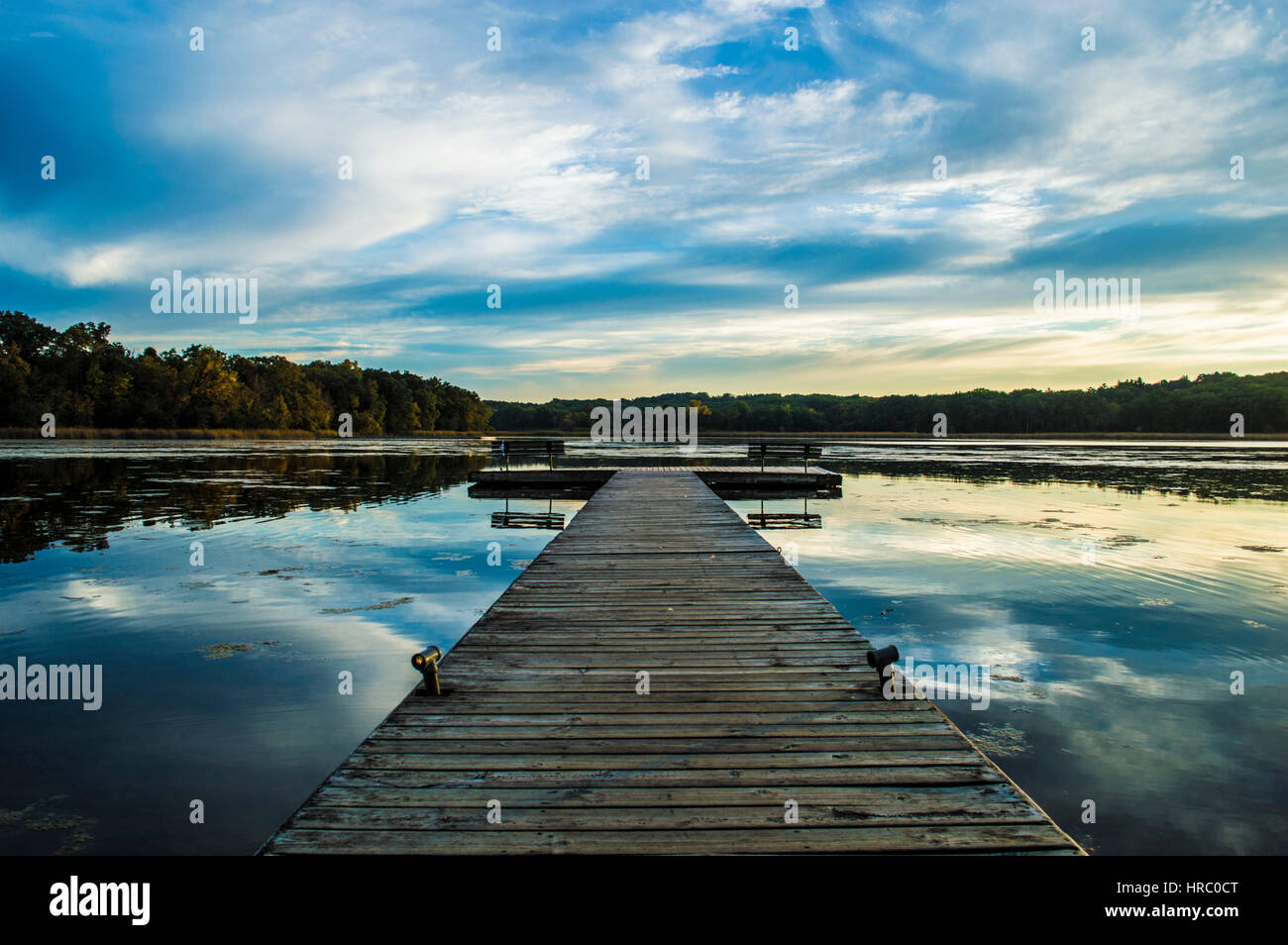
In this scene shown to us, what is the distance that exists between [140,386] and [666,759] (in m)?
91.6

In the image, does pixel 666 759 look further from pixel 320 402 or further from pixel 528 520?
pixel 320 402

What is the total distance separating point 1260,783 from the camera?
3.89 meters

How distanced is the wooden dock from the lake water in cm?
98

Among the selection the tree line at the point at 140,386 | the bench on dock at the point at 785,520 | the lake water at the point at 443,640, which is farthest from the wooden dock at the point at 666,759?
the tree line at the point at 140,386

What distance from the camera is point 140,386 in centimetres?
7644

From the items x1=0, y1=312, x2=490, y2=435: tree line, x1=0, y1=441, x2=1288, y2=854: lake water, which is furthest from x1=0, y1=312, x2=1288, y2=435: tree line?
x1=0, y1=441, x2=1288, y2=854: lake water

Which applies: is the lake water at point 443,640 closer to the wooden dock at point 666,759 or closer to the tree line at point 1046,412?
the wooden dock at point 666,759

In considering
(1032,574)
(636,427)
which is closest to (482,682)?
(1032,574)

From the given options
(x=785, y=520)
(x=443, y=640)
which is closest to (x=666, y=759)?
(x=443, y=640)

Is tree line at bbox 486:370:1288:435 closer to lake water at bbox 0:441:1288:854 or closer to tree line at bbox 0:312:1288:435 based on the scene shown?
tree line at bbox 0:312:1288:435

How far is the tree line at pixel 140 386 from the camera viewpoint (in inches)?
2697

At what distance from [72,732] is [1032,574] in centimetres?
981

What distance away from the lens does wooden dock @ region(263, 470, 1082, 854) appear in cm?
249
